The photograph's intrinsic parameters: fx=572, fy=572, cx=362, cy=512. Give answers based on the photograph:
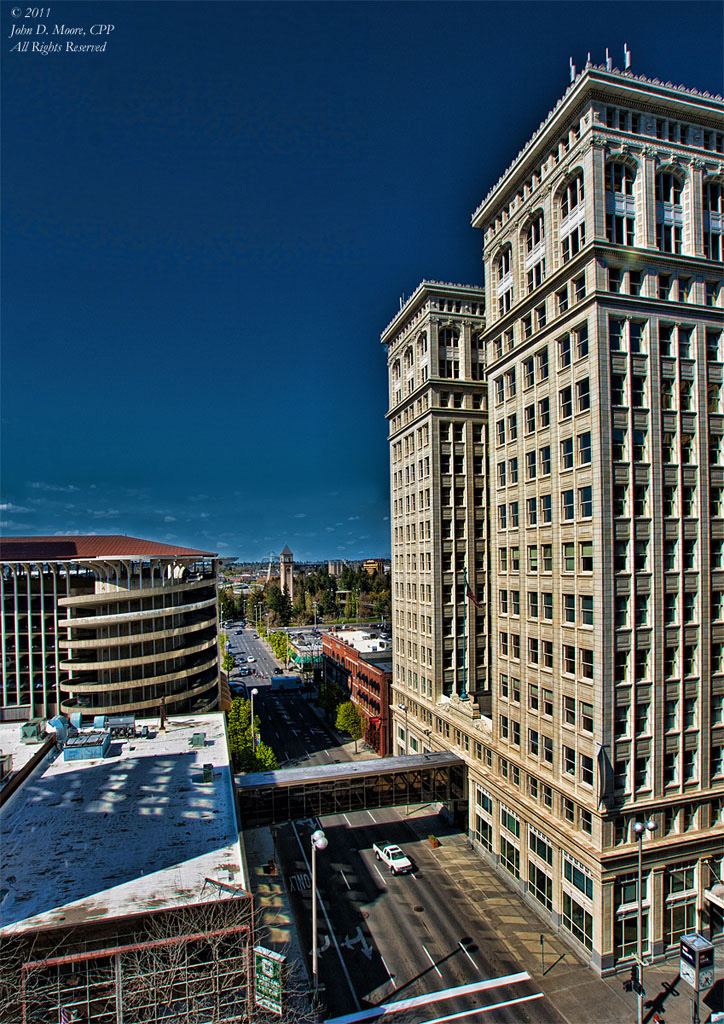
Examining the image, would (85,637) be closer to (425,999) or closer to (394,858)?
(394,858)

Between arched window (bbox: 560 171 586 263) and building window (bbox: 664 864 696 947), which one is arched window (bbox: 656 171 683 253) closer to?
arched window (bbox: 560 171 586 263)

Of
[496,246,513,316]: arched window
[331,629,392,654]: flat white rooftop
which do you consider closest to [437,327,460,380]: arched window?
[496,246,513,316]: arched window

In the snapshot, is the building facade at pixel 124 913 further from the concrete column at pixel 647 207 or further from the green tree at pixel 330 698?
the green tree at pixel 330 698

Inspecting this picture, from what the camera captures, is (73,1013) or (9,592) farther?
(9,592)

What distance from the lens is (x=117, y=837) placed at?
2950 centimetres

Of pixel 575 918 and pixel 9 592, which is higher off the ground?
pixel 9 592

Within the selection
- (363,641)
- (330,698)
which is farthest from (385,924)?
(363,641)

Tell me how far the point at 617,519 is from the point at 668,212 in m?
21.2

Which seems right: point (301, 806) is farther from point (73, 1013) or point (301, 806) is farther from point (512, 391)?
point (512, 391)

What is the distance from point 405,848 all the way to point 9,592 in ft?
156

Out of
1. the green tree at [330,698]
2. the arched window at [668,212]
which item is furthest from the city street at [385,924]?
the arched window at [668,212]

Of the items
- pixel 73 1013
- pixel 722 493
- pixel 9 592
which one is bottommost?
pixel 73 1013

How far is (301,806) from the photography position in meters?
46.5

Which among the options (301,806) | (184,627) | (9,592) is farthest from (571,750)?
(9,592)
